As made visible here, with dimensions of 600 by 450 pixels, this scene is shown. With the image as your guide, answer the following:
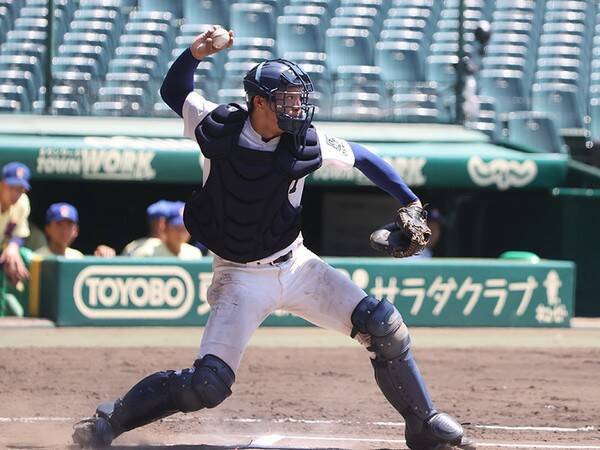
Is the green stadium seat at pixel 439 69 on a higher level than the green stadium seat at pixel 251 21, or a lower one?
lower

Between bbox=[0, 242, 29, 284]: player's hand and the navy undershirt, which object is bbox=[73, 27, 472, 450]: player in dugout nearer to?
the navy undershirt

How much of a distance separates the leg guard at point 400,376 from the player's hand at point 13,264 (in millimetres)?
5017

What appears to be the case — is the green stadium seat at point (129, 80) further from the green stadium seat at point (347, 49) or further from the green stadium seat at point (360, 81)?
the green stadium seat at point (347, 49)

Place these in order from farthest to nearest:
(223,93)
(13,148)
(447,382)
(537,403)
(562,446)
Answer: (223,93), (13,148), (447,382), (537,403), (562,446)

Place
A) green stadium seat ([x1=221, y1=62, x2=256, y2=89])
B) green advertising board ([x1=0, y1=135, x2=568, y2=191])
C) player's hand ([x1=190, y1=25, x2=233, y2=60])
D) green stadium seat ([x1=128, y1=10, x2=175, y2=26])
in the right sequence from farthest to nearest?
green stadium seat ([x1=128, y1=10, x2=175, y2=26]) < green stadium seat ([x1=221, y1=62, x2=256, y2=89]) < green advertising board ([x1=0, y1=135, x2=568, y2=191]) < player's hand ([x1=190, y1=25, x2=233, y2=60])

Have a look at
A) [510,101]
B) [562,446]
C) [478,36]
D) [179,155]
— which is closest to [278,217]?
[562,446]

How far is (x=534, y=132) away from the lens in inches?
522

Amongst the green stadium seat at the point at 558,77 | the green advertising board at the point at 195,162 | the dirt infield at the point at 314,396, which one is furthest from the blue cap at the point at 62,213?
the green stadium seat at the point at 558,77

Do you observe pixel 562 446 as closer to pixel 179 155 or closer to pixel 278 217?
pixel 278 217

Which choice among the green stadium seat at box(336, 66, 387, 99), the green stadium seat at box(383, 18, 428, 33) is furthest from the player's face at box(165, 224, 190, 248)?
the green stadium seat at box(383, 18, 428, 33)

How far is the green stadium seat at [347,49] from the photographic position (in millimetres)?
14367

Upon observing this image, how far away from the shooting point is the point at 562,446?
5223 millimetres

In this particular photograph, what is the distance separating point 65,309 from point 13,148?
2050 millimetres

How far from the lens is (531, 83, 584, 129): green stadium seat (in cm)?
1428
